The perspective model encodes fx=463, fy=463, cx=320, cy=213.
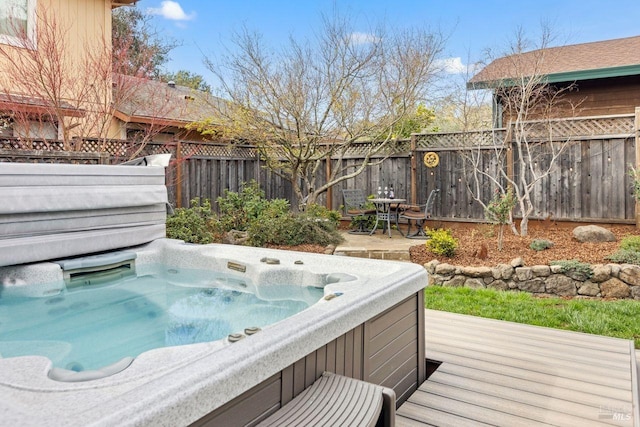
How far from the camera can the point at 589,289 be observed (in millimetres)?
4652

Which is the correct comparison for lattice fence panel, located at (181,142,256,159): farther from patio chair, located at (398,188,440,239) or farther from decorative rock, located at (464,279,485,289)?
decorative rock, located at (464,279,485,289)

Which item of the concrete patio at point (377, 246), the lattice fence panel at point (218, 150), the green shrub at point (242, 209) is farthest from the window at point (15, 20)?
the concrete patio at point (377, 246)

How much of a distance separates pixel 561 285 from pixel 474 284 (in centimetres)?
84

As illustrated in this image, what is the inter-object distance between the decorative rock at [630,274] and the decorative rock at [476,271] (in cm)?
123

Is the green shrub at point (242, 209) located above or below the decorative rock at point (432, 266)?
above

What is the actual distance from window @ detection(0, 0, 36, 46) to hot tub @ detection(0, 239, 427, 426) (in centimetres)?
662

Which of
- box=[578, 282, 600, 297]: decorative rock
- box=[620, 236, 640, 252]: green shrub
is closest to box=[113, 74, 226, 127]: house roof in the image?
box=[578, 282, 600, 297]: decorative rock

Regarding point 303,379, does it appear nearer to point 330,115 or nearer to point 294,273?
point 294,273

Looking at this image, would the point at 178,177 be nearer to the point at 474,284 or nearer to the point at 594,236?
the point at 474,284

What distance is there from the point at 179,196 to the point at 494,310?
5615 millimetres

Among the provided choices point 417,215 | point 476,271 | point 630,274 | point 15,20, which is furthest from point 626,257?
point 15,20

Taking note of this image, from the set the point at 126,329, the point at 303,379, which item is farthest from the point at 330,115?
the point at 303,379

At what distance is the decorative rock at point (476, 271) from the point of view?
495 cm

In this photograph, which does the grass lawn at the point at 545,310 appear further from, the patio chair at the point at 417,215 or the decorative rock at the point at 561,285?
the patio chair at the point at 417,215
